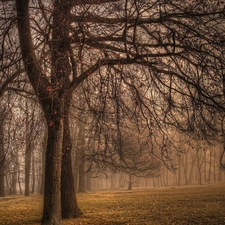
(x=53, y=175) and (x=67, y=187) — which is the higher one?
(x=53, y=175)

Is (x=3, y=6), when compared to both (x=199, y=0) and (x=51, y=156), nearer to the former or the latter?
(x=51, y=156)

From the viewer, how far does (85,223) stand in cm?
938

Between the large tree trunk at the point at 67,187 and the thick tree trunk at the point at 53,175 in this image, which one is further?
the large tree trunk at the point at 67,187

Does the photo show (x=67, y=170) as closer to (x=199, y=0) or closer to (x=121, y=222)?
(x=121, y=222)

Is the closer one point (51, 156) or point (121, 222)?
point (51, 156)

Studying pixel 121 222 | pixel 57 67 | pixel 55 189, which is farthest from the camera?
pixel 121 222

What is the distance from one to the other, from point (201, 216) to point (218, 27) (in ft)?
18.8

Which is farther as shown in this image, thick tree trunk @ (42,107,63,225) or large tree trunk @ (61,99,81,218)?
large tree trunk @ (61,99,81,218)

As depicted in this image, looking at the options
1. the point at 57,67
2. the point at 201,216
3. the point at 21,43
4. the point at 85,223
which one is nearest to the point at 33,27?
the point at 21,43

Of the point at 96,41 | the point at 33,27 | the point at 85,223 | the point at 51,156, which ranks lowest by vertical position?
the point at 85,223

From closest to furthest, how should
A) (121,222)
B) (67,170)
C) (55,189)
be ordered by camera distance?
(55,189)
(121,222)
(67,170)

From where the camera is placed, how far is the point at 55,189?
818 cm

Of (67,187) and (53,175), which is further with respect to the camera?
(67,187)

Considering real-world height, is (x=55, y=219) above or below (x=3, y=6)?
below
